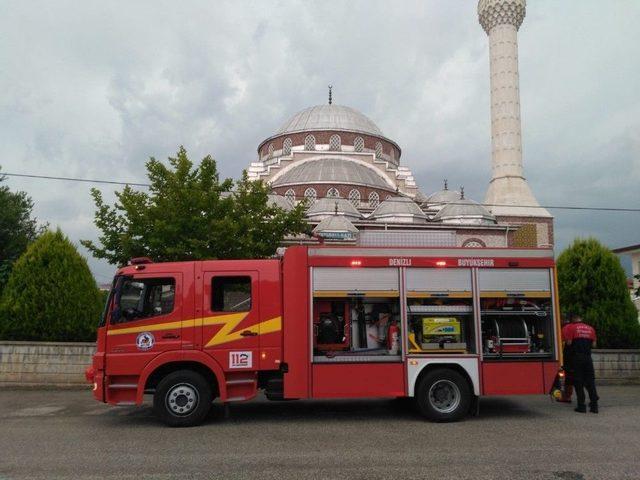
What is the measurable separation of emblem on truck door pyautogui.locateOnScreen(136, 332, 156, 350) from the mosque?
859 inches

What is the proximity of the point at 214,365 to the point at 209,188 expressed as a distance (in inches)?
336

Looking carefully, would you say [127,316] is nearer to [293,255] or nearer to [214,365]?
[214,365]

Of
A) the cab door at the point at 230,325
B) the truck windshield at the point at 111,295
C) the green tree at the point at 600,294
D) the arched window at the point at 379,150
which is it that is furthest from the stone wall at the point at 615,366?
the arched window at the point at 379,150

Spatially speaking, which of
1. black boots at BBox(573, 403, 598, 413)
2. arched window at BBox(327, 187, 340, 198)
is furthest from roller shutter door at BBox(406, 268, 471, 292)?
arched window at BBox(327, 187, 340, 198)

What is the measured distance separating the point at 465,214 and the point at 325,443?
34.3 metres

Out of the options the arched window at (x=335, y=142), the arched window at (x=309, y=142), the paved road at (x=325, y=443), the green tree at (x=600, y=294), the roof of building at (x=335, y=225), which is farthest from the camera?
the arched window at (x=309, y=142)

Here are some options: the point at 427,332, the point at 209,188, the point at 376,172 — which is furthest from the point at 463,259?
the point at 376,172

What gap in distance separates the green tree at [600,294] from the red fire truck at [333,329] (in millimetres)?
5207

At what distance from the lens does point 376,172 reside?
46875mm

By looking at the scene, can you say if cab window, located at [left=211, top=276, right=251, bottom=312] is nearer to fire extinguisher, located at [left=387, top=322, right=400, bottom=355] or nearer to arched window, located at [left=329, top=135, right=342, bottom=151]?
fire extinguisher, located at [left=387, top=322, right=400, bottom=355]

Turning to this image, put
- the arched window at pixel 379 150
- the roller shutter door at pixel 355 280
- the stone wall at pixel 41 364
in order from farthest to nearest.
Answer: the arched window at pixel 379 150
the stone wall at pixel 41 364
the roller shutter door at pixel 355 280

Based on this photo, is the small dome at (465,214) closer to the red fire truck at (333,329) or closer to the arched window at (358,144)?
the arched window at (358,144)

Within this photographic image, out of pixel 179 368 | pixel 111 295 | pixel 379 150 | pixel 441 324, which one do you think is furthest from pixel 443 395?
pixel 379 150

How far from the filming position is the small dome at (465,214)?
3819 centimetres
